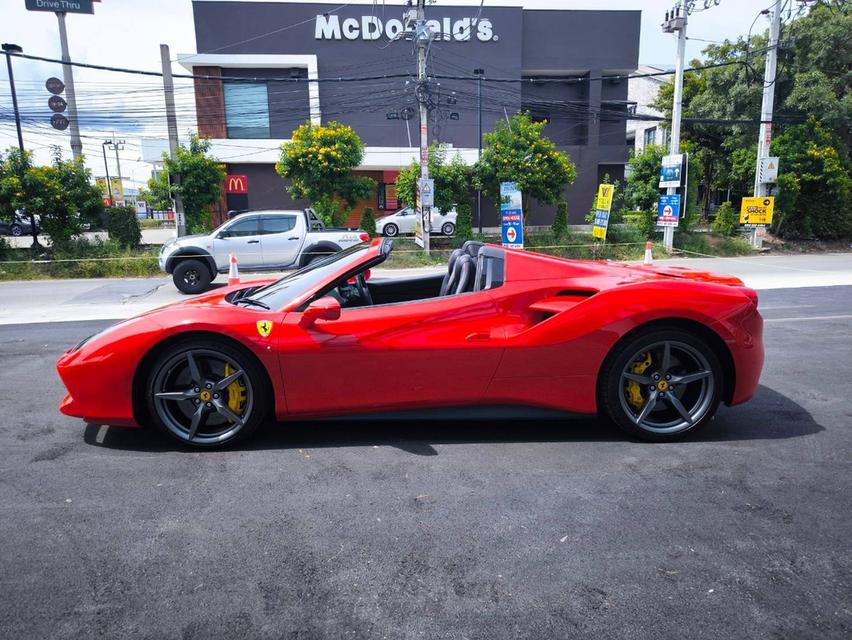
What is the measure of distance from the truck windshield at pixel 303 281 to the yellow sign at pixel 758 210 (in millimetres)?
19801

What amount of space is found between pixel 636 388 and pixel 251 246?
1093 cm

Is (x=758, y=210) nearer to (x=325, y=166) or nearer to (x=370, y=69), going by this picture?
(x=325, y=166)

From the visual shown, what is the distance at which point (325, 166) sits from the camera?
19453 mm

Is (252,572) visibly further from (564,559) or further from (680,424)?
(680,424)

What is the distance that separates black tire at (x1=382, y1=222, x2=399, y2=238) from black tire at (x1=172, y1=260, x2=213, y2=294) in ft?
43.3

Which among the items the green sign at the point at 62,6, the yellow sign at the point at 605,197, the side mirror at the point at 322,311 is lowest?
the side mirror at the point at 322,311

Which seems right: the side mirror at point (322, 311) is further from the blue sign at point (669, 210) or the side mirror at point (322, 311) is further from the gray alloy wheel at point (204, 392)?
the blue sign at point (669, 210)

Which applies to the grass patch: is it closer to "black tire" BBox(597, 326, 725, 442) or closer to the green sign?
"black tire" BBox(597, 326, 725, 442)

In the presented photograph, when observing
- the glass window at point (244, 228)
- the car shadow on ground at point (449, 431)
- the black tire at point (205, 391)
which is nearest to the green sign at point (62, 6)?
the glass window at point (244, 228)

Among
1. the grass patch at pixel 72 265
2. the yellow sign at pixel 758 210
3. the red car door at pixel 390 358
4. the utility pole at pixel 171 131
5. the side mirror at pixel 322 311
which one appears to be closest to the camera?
the side mirror at pixel 322 311

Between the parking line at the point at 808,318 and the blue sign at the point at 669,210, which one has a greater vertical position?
the blue sign at the point at 669,210

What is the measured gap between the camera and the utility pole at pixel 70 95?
26031 mm

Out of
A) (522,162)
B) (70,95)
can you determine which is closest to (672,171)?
(522,162)

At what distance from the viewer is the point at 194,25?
28.2 meters
